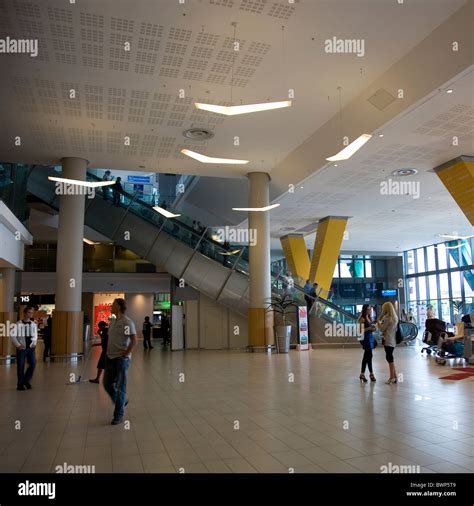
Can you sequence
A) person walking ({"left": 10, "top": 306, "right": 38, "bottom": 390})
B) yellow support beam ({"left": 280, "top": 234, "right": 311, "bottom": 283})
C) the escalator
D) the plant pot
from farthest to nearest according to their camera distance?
yellow support beam ({"left": 280, "top": 234, "right": 311, "bottom": 283})
the escalator
the plant pot
person walking ({"left": 10, "top": 306, "right": 38, "bottom": 390})

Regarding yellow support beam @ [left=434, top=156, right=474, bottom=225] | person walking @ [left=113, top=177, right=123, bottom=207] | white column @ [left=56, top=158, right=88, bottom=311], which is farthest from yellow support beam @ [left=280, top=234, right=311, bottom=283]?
white column @ [left=56, top=158, right=88, bottom=311]

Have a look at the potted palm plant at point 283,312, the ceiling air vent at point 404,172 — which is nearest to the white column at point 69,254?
the potted palm plant at point 283,312

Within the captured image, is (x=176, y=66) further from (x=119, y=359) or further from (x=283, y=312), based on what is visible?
(x=283, y=312)

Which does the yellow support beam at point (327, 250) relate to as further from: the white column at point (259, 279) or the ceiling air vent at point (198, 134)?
the ceiling air vent at point (198, 134)

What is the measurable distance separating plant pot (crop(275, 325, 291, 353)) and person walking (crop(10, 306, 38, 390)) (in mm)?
8898

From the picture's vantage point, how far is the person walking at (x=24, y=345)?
831 cm

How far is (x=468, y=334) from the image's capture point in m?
11.2

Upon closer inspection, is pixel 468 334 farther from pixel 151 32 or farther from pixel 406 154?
pixel 151 32

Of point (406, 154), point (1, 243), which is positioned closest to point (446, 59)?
point (406, 154)

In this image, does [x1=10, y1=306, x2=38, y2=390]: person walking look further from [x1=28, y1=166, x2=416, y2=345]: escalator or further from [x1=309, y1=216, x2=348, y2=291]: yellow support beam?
[x1=309, y1=216, x2=348, y2=291]: yellow support beam

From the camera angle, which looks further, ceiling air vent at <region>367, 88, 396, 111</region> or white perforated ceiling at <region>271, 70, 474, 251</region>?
white perforated ceiling at <region>271, 70, 474, 251</region>

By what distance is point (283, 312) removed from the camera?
16109mm

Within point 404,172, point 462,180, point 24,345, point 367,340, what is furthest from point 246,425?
point 404,172

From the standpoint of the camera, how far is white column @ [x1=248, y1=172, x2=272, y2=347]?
15711mm
